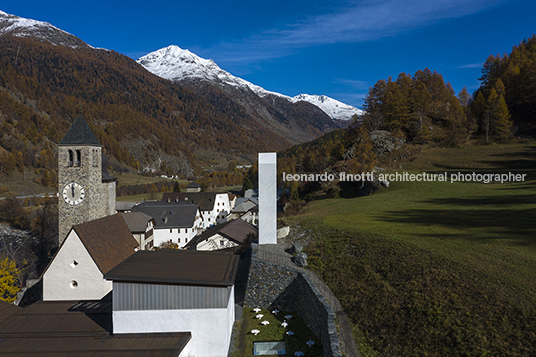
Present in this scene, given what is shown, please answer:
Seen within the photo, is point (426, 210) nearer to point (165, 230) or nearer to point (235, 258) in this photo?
point (235, 258)

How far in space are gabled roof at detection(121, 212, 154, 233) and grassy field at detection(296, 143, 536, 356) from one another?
23.7 meters

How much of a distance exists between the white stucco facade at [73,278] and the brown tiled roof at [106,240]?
1.94 feet

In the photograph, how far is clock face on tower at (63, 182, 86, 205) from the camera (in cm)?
2825

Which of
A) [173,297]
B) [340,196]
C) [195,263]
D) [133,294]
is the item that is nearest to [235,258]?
[195,263]

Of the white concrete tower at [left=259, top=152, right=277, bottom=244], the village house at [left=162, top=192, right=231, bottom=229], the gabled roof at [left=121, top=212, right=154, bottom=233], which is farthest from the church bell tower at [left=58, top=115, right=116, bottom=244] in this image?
the village house at [left=162, top=192, right=231, bottom=229]

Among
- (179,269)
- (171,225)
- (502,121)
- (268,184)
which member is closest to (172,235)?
(171,225)

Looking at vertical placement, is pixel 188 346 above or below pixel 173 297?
below

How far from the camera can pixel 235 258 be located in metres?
16.4

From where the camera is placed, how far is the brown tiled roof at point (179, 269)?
12.7 meters

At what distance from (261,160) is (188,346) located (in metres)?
12.1

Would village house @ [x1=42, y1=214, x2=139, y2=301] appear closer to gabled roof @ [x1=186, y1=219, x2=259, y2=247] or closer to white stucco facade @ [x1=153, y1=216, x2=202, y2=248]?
gabled roof @ [x1=186, y1=219, x2=259, y2=247]

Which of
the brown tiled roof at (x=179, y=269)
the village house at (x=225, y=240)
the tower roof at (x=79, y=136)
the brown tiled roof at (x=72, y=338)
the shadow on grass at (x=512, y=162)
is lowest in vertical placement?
the village house at (x=225, y=240)

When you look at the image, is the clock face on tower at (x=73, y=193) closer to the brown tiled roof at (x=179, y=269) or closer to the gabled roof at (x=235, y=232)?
the gabled roof at (x=235, y=232)

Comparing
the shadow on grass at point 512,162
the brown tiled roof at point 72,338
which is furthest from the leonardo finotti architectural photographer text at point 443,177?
the brown tiled roof at point 72,338
